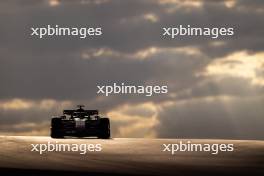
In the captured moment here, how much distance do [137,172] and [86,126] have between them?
15315mm

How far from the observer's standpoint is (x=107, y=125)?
28.8 meters

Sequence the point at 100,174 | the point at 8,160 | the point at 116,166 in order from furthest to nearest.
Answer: the point at 8,160 → the point at 116,166 → the point at 100,174

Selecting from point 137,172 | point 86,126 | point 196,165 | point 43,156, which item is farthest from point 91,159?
point 86,126

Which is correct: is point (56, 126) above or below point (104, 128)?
above

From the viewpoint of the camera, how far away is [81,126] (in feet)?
94.1

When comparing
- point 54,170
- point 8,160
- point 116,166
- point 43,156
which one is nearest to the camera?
point 54,170

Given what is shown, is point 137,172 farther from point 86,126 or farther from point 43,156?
point 86,126

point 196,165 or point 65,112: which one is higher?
point 65,112

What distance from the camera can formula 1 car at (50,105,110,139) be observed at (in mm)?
28344

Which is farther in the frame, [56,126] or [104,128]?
[104,128]

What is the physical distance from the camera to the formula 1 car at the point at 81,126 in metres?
28.3

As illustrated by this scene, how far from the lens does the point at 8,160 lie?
1623 centimetres

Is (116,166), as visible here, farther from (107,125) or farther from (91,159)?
(107,125)

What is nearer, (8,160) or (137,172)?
(137,172)
